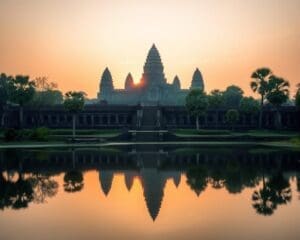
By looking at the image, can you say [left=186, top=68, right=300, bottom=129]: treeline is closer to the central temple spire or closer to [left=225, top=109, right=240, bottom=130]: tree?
[left=225, top=109, right=240, bottom=130]: tree

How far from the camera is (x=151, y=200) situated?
2014cm

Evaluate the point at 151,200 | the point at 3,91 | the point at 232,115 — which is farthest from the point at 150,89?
the point at 151,200

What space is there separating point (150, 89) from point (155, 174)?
118 meters

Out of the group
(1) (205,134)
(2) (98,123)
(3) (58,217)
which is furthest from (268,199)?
(2) (98,123)

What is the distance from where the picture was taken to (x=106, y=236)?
14.4 metres

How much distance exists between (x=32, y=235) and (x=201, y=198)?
332 inches

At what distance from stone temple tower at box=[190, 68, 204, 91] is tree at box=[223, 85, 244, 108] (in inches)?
912

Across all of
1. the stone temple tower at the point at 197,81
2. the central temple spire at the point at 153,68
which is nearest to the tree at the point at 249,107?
the central temple spire at the point at 153,68

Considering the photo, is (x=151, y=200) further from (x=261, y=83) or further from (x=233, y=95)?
(x=233, y=95)

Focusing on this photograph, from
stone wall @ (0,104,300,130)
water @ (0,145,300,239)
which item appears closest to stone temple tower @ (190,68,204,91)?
→ stone wall @ (0,104,300,130)

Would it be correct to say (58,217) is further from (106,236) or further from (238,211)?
(238,211)

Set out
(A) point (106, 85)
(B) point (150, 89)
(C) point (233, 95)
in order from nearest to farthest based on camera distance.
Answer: (C) point (233, 95) < (B) point (150, 89) < (A) point (106, 85)

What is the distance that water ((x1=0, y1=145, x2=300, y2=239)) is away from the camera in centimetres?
1508

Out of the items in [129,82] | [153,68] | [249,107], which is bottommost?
[249,107]
